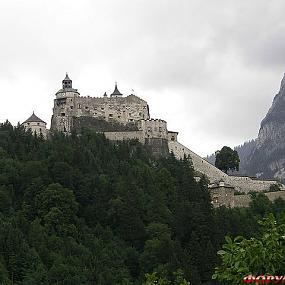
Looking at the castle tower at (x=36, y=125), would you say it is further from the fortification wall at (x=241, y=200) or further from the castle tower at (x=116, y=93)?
the fortification wall at (x=241, y=200)

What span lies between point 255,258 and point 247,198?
195 ft

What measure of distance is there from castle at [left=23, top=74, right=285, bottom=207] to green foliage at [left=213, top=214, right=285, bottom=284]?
207 ft

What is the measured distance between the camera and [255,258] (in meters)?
11.4

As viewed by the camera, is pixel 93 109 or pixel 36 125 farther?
pixel 93 109

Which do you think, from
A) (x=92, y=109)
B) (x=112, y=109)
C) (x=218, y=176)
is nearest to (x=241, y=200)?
(x=218, y=176)

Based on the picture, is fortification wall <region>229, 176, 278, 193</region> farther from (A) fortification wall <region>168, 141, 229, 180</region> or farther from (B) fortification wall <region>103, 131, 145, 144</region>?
(B) fortification wall <region>103, 131, 145, 144</region>

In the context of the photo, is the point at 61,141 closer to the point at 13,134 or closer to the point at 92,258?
the point at 13,134

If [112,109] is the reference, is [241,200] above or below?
below

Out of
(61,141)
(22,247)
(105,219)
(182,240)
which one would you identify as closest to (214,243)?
(182,240)

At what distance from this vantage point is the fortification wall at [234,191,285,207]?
228 feet

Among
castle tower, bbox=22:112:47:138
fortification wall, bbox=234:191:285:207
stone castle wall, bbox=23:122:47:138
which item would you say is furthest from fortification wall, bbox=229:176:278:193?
stone castle wall, bbox=23:122:47:138

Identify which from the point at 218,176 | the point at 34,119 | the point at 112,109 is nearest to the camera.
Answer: the point at 218,176

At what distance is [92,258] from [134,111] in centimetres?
3396

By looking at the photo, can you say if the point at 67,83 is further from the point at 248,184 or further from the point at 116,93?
the point at 248,184
